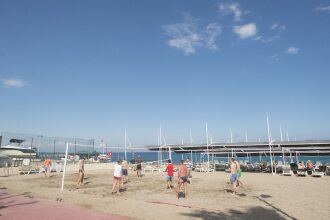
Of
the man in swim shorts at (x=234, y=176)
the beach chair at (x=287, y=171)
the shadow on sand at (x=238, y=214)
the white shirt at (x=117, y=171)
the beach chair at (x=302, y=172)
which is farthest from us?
the beach chair at (x=287, y=171)

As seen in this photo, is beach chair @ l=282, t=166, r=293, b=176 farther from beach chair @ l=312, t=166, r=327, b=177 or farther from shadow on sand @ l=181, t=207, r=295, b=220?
shadow on sand @ l=181, t=207, r=295, b=220

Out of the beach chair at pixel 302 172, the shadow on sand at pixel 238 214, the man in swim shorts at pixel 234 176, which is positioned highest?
the man in swim shorts at pixel 234 176

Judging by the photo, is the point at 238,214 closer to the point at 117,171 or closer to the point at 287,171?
the point at 117,171

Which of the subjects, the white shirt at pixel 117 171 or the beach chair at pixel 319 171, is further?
the beach chair at pixel 319 171

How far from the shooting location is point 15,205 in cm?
1008

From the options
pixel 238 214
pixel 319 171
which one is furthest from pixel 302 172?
pixel 238 214

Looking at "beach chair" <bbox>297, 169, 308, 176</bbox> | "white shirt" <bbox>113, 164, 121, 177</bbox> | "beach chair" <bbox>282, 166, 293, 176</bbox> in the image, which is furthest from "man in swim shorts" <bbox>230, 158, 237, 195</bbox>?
"beach chair" <bbox>297, 169, 308, 176</bbox>

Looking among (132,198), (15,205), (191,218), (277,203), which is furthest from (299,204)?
(15,205)

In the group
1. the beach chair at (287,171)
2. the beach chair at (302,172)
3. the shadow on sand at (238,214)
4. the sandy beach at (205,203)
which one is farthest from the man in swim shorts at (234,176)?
the beach chair at (302,172)

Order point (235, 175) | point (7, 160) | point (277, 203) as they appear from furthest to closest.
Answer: point (7, 160), point (235, 175), point (277, 203)

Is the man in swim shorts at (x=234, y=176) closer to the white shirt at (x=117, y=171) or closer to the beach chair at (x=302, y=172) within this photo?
the white shirt at (x=117, y=171)

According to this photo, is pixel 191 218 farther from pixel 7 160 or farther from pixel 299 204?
pixel 7 160

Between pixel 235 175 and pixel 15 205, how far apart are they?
8.84 metres

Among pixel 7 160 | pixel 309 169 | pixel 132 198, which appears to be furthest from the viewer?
pixel 7 160
